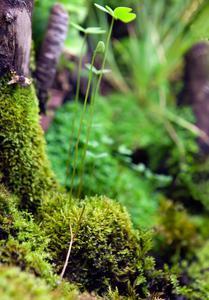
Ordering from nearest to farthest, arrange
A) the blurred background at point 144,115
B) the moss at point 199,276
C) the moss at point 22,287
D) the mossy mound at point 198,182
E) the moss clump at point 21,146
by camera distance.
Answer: the moss at point 22,287
the moss clump at point 21,146
the moss at point 199,276
the blurred background at point 144,115
the mossy mound at point 198,182

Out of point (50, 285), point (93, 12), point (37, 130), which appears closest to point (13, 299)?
point (50, 285)

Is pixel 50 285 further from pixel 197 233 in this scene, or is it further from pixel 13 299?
pixel 197 233

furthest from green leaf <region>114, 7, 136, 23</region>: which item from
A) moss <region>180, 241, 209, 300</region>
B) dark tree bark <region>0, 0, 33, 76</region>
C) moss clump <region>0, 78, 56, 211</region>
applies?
moss <region>180, 241, 209, 300</region>

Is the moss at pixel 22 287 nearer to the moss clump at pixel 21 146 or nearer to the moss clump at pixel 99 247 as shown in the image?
the moss clump at pixel 99 247

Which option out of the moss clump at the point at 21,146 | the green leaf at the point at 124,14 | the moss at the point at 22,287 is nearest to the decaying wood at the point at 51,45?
the moss clump at the point at 21,146

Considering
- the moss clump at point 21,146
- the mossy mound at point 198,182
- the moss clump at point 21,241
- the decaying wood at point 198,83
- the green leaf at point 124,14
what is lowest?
the mossy mound at point 198,182

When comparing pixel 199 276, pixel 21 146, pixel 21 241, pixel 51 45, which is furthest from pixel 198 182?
pixel 21 241
